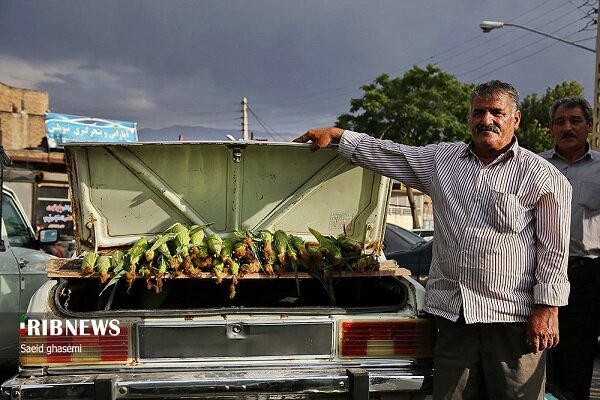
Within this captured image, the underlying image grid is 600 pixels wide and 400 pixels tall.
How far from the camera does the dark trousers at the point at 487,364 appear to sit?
253cm

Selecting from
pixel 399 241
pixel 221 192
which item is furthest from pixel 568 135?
pixel 399 241

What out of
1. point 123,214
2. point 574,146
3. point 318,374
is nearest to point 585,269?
point 574,146

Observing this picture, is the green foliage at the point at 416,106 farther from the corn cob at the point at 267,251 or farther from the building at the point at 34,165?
the corn cob at the point at 267,251

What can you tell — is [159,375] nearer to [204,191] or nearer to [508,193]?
[204,191]

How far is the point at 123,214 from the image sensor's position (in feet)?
12.0

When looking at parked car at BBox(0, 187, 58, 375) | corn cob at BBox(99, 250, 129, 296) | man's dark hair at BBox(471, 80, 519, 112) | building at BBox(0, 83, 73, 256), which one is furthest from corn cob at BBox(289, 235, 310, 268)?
building at BBox(0, 83, 73, 256)

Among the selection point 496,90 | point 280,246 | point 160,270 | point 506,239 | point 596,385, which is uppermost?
point 496,90

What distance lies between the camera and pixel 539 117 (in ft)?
110

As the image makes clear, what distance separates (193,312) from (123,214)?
1139 mm

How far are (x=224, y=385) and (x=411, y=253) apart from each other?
4545 mm

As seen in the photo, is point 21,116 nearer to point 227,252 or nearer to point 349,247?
point 227,252

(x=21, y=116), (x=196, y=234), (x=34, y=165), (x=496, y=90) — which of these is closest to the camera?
(x=496, y=90)

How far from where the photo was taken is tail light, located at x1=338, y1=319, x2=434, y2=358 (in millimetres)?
2889

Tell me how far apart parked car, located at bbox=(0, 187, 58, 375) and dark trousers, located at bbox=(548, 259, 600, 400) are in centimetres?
429
